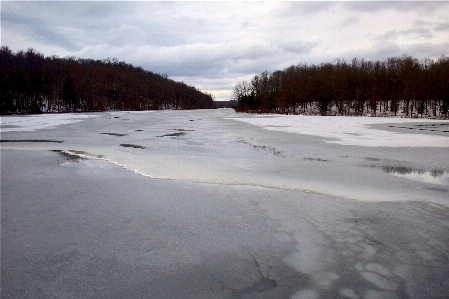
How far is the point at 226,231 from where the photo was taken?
3840 millimetres

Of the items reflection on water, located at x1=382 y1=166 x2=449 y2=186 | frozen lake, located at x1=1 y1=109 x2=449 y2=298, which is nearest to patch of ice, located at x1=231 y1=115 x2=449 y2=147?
reflection on water, located at x1=382 y1=166 x2=449 y2=186

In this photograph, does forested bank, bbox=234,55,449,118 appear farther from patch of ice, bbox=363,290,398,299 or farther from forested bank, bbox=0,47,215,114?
patch of ice, bbox=363,290,398,299

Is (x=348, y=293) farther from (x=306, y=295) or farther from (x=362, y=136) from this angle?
(x=362, y=136)

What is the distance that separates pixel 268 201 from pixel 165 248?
213 centimetres

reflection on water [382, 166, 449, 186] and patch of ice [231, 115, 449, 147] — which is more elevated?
patch of ice [231, 115, 449, 147]

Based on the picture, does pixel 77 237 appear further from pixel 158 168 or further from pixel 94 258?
pixel 158 168

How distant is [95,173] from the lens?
23.1 ft

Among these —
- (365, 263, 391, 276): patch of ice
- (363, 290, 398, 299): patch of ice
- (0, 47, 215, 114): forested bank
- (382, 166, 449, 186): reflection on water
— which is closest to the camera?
(363, 290, 398, 299): patch of ice

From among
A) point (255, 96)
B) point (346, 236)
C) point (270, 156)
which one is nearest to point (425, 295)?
point (346, 236)

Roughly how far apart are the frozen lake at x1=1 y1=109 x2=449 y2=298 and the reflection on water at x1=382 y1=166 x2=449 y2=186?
0.13 ft

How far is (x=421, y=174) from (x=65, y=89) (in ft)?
238

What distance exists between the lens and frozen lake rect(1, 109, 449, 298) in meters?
2.73

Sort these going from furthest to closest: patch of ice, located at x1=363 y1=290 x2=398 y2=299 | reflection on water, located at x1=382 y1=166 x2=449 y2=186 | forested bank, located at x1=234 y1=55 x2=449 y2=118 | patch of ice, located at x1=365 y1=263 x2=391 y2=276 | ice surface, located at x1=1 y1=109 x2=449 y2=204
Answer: forested bank, located at x1=234 y1=55 x2=449 y2=118 → reflection on water, located at x1=382 y1=166 x2=449 y2=186 → ice surface, located at x1=1 y1=109 x2=449 y2=204 → patch of ice, located at x1=365 y1=263 x2=391 y2=276 → patch of ice, located at x1=363 y1=290 x2=398 y2=299

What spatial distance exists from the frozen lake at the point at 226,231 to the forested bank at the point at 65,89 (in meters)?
55.3
